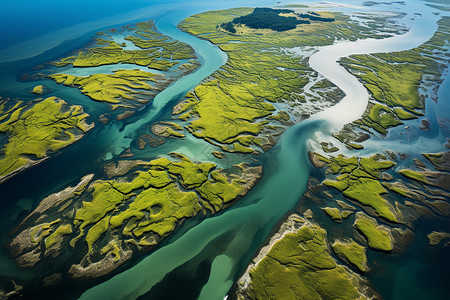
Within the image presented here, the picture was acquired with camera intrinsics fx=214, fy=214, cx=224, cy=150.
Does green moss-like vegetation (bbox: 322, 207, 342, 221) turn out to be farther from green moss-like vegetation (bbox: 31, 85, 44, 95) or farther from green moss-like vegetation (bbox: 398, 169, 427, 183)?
green moss-like vegetation (bbox: 31, 85, 44, 95)

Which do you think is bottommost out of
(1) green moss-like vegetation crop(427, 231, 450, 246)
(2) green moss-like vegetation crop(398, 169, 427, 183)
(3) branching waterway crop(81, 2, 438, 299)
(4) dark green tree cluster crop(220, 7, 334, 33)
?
(1) green moss-like vegetation crop(427, 231, 450, 246)

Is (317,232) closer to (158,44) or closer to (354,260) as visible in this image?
(354,260)

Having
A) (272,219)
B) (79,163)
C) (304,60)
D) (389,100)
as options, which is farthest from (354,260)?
(304,60)

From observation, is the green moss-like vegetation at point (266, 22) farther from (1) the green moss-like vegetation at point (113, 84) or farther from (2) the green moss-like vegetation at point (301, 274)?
(2) the green moss-like vegetation at point (301, 274)

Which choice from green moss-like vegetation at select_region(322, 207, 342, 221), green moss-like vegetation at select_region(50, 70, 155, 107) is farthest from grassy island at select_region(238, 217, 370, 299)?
green moss-like vegetation at select_region(50, 70, 155, 107)

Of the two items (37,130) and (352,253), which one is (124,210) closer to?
(37,130)
